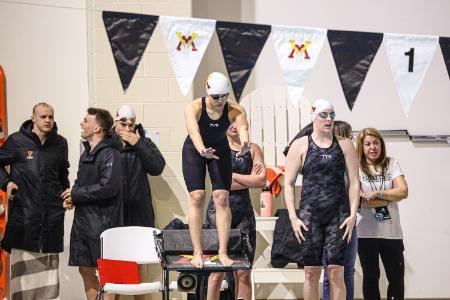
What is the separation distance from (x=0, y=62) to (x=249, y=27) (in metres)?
2.54

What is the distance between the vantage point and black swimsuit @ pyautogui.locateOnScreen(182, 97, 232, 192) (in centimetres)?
410

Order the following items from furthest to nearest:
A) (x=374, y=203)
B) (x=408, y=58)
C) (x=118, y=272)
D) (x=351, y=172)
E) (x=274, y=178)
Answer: (x=274, y=178), (x=408, y=58), (x=374, y=203), (x=118, y=272), (x=351, y=172)

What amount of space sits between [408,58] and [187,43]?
5.51 feet

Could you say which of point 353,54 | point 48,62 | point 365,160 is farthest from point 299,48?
point 48,62

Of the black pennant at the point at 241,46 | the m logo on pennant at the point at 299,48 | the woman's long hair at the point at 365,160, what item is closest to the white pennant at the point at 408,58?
the woman's long hair at the point at 365,160

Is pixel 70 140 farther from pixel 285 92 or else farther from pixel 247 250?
pixel 247 250

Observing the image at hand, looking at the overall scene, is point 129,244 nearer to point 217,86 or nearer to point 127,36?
point 127,36

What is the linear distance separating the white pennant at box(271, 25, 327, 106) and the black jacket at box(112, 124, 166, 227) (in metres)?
1.22

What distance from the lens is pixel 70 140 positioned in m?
6.59

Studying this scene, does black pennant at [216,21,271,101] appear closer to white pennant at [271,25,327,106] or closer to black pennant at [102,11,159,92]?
white pennant at [271,25,327,106]

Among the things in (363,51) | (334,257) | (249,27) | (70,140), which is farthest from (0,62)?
(334,257)

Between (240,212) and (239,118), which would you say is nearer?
(239,118)

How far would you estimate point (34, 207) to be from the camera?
220 inches

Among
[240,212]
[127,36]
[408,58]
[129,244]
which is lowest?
[129,244]
